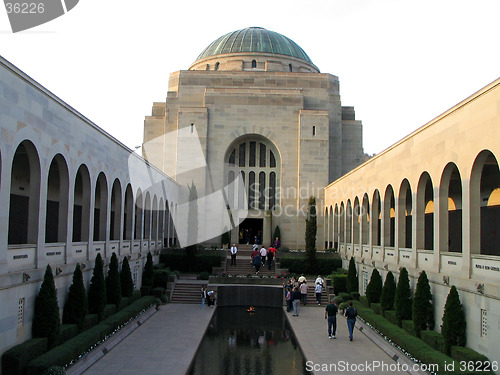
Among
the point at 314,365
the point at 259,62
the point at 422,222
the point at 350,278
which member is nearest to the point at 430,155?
the point at 422,222

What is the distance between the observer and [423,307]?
1523 cm

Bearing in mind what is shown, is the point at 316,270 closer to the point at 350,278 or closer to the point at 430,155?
the point at 350,278

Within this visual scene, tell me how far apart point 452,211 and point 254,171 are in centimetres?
2185

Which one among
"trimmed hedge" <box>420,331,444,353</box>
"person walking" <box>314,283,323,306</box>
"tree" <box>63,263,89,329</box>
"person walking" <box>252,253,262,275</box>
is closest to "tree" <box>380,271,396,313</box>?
"trimmed hedge" <box>420,331,444,353</box>

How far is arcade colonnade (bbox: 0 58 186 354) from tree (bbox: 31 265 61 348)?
0.21m

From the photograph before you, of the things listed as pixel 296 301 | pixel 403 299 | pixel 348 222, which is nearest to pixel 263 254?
pixel 348 222

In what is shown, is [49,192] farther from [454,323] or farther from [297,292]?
[454,323]

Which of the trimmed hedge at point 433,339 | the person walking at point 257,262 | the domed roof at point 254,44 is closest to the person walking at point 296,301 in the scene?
the person walking at point 257,262

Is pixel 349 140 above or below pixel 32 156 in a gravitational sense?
above

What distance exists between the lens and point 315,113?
4038 cm

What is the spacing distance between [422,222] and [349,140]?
26694mm

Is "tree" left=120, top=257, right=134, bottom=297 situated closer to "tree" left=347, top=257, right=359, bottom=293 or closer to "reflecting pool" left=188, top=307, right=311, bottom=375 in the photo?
"reflecting pool" left=188, top=307, right=311, bottom=375

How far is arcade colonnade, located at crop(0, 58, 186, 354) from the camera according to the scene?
1197 cm

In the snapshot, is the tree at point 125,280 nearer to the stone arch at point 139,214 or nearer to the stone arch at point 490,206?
the stone arch at point 139,214
